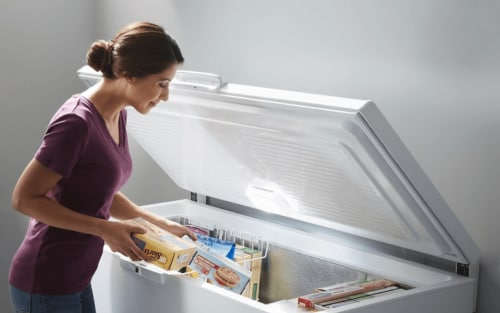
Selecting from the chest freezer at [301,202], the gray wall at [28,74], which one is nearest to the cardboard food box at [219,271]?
the chest freezer at [301,202]

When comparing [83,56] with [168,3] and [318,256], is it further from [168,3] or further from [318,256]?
[318,256]

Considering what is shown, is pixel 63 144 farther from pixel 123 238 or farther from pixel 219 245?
pixel 219 245

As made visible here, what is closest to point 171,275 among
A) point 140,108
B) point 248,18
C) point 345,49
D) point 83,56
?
point 140,108

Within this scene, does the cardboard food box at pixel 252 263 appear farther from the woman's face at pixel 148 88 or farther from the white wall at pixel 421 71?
the woman's face at pixel 148 88

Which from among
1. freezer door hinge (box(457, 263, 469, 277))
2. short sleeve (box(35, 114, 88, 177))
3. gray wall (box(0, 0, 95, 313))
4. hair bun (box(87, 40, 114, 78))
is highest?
gray wall (box(0, 0, 95, 313))

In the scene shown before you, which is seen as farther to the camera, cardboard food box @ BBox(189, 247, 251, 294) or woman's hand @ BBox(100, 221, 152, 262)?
cardboard food box @ BBox(189, 247, 251, 294)

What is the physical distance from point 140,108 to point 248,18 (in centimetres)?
87

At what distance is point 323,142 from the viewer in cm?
175

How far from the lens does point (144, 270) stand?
1991 millimetres

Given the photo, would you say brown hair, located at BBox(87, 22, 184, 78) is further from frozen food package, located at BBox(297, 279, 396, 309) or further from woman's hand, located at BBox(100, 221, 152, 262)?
frozen food package, located at BBox(297, 279, 396, 309)

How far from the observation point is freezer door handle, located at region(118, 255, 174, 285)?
6.37 ft

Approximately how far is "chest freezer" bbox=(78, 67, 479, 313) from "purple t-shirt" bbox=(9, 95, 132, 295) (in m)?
0.20

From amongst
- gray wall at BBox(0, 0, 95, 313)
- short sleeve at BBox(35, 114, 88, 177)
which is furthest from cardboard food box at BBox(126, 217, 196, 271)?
gray wall at BBox(0, 0, 95, 313)

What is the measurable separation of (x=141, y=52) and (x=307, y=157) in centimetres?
46
